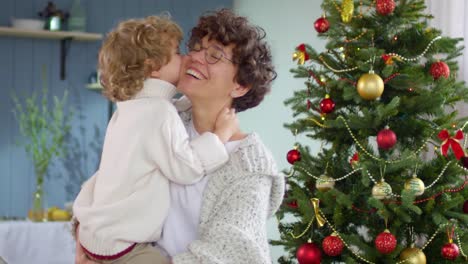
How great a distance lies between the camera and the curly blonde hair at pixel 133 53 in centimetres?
194

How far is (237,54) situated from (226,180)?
31 centimetres

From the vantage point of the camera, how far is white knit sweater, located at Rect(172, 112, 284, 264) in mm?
1827

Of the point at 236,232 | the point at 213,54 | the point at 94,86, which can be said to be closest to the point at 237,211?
the point at 236,232

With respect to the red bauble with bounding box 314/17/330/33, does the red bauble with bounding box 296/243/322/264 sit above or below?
below

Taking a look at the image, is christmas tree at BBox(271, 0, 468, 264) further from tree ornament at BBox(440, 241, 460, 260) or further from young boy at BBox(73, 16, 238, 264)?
young boy at BBox(73, 16, 238, 264)

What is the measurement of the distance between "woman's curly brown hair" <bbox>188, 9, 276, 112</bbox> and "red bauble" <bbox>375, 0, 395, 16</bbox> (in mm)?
974

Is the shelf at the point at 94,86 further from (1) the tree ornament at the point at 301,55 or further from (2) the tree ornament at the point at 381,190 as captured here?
(2) the tree ornament at the point at 381,190

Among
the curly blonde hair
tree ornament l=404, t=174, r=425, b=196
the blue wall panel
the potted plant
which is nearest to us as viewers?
the curly blonde hair

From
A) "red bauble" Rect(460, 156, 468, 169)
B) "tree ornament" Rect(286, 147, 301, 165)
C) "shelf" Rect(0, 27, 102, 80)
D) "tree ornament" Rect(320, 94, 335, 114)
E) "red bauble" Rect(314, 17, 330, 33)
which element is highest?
"red bauble" Rect(314, 17, 330, 33)

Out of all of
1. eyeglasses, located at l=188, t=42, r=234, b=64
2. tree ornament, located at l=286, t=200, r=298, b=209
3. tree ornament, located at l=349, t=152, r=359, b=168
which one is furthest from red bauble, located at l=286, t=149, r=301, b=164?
eyeglasses, located at l=188, t=42, r=234, b=64

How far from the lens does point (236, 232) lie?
1.83 meters

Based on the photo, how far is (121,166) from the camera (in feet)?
6.21

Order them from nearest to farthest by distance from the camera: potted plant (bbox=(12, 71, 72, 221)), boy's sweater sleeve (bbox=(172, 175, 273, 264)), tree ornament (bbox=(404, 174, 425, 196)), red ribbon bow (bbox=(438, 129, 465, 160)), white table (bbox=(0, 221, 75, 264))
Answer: boy's sweater sleeve (bbox=(172, 175, 273, 264)) < red ribbon bow (bbox=(438, 129, 465, 160)) < tree ornament (bbox=(404, 174, 425, 196)) < white table (bbox=(0, 221, 75, 264)) < potted plant (bbox=(12, 71, 72, 221))

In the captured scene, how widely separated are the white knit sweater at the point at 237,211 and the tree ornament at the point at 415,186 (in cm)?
94
